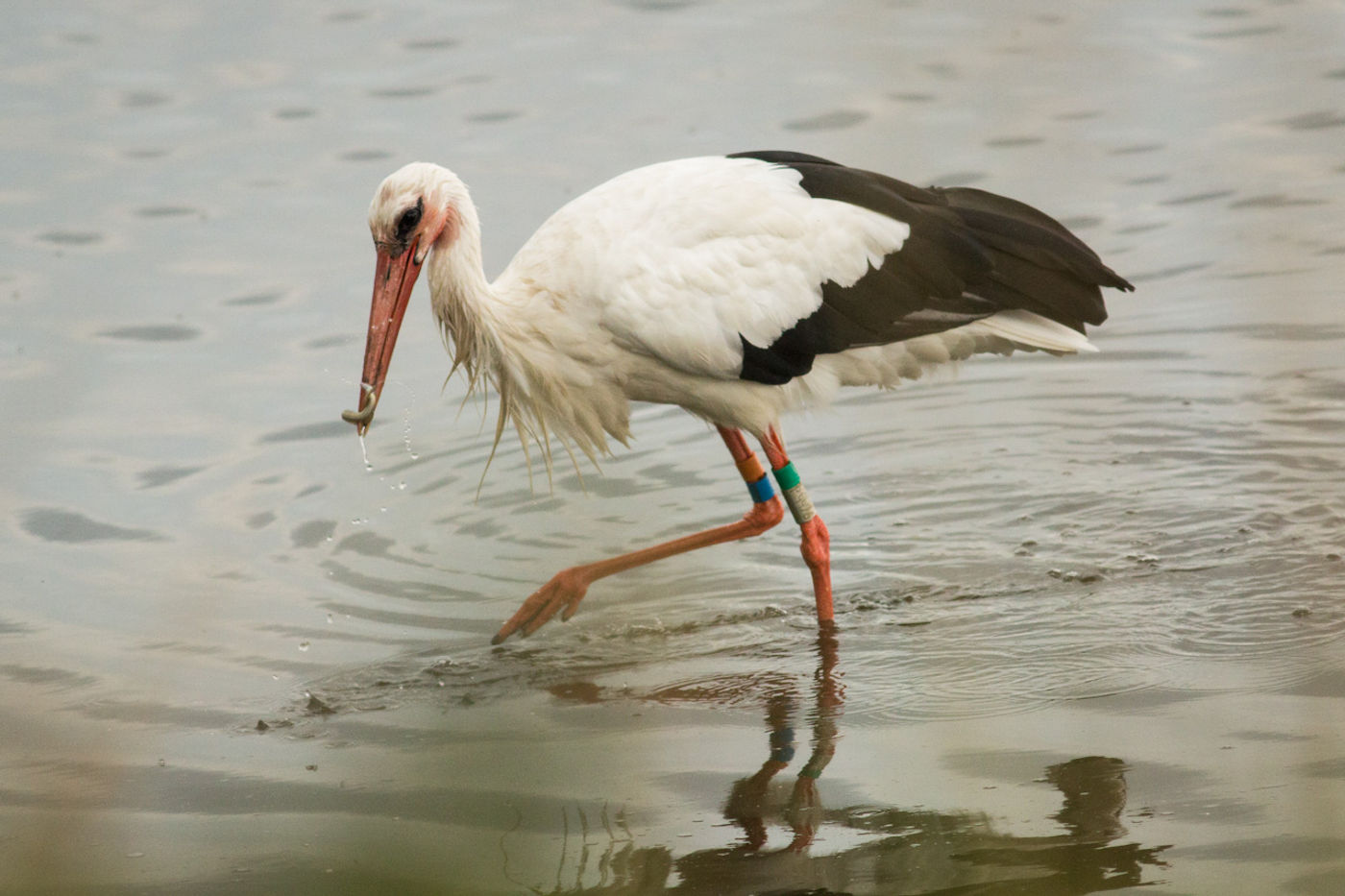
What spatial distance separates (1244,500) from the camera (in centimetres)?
664

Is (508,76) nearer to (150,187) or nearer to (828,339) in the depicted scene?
(150,187)

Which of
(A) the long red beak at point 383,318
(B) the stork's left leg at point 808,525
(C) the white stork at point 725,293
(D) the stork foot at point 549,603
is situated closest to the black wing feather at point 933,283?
(C) the white stork at point 725,293

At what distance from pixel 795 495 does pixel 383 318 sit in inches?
62.5

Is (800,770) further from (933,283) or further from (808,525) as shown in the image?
(933,283)

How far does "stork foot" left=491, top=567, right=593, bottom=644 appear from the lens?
5871mm

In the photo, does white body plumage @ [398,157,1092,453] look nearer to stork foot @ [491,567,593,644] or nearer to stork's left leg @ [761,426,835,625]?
stork's left leg @ [761,426,835,625]

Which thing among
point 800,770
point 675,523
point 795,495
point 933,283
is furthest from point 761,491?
point 800,770

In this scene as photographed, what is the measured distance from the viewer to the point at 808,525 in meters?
6.15

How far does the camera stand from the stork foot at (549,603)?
5.87 metres

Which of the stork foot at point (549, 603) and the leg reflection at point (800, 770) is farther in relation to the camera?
the stork foot at point (549, 603)

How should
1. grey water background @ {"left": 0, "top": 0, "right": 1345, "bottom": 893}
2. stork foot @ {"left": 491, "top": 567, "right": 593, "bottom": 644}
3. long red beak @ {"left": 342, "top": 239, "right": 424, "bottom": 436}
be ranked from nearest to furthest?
grey water background @ {"left": 0, "top": 0, "right": 1345, "bottom": 893}
long red beak @ {"left": 342, "top": 239, "right": 424, "bottom": 436}
stork foot @ {"left": 491, "top": 567, "right": 593, "bottom": 644}

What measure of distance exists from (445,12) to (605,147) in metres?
4.13

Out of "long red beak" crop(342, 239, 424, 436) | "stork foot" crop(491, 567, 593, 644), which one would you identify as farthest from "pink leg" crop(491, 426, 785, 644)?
"long red beak" crop(342, 239, 424, 436)

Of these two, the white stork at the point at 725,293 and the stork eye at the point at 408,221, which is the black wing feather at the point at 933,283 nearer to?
the white stork at the point at 725,293
